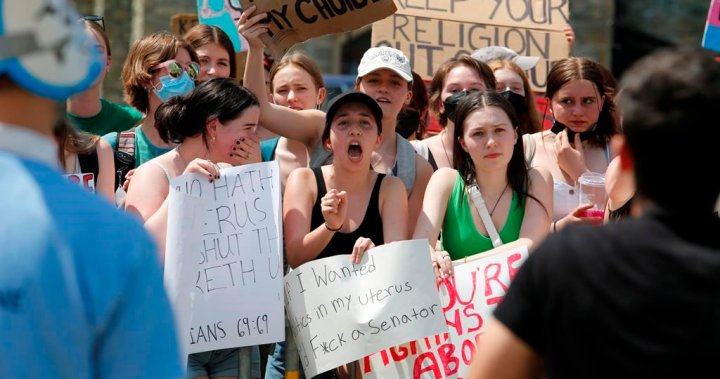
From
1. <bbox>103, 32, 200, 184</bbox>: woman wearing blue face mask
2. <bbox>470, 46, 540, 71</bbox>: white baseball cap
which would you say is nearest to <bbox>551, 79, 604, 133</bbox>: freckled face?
<bbox>470, 46, 540, 71</bbox>: white baseball cap

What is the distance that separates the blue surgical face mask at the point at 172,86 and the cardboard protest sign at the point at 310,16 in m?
0.43

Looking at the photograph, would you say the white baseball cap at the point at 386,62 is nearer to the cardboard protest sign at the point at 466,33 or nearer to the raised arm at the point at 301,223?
the raised arm at the point at 301,223

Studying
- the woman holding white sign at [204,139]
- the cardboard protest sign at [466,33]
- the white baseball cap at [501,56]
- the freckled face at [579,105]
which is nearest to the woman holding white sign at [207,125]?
the woman holding white sign at [204,139]

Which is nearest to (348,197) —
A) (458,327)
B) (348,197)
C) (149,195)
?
(348,197)

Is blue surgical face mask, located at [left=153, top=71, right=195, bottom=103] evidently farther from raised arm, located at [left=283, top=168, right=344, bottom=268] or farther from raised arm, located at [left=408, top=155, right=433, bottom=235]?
raised arm, located at [left=408, top=155, right=433, bottom=235]

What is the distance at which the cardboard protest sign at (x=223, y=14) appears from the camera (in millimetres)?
7832

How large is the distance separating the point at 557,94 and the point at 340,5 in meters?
1.16

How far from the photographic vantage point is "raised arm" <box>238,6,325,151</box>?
5.55 m

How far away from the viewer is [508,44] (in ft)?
25.6

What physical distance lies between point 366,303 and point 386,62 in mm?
1478

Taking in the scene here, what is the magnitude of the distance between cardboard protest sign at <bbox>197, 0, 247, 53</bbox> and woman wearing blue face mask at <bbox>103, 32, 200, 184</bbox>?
1.82 metres

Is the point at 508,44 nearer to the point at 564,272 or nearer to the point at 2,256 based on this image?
the point at 564,272

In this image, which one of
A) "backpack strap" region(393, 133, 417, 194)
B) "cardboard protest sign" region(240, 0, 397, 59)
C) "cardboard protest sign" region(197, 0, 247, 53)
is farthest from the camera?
"cardboard protest sign" region(197, 0, 247, 53)

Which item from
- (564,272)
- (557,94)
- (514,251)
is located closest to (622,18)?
(557,94)
